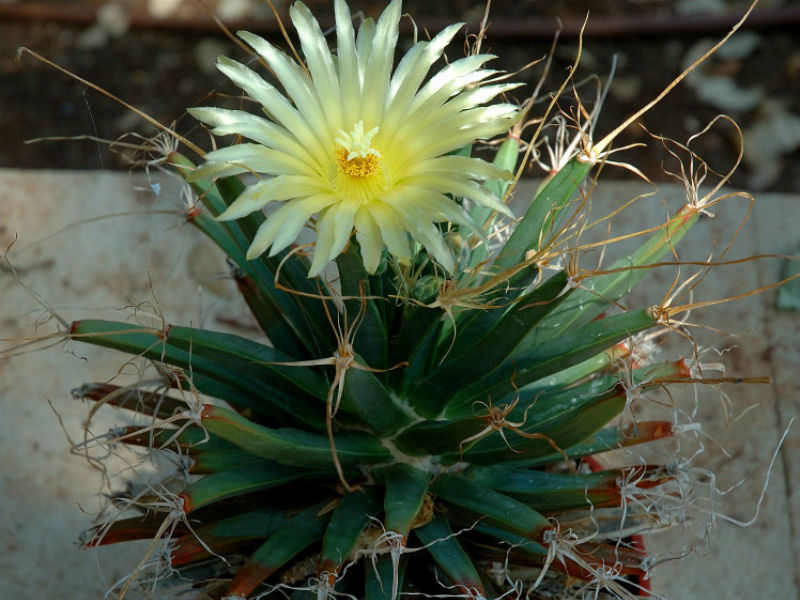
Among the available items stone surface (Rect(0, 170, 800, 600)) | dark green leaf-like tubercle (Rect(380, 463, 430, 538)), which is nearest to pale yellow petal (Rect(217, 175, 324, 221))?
dark green leaf-like tubercle (Rect(380, 463, 430, 538))

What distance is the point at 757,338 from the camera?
47.6 inches

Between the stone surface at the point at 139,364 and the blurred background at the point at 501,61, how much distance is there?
212 millimetres

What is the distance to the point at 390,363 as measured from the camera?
73cm

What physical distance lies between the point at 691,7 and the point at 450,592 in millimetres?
1260

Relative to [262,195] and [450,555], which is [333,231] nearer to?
[262,195]

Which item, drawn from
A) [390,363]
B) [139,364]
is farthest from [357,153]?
[139,364]

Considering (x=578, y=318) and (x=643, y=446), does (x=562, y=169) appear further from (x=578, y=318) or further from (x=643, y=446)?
(x=643, y=446)

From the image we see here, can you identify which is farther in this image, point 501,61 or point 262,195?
point 501,61

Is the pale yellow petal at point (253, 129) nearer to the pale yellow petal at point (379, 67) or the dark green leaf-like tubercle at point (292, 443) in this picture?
the pale yellow petal at point (379, 67)

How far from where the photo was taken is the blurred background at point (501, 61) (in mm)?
1538

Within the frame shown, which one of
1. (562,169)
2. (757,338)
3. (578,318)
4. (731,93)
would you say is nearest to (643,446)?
(757,338)

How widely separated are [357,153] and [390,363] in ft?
0.62

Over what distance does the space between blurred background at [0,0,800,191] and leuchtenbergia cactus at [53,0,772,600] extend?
0.79 metres

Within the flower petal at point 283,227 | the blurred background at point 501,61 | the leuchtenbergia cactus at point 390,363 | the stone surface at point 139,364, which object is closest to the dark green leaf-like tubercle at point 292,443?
the leuchtenbergia cactus at point 390,363
